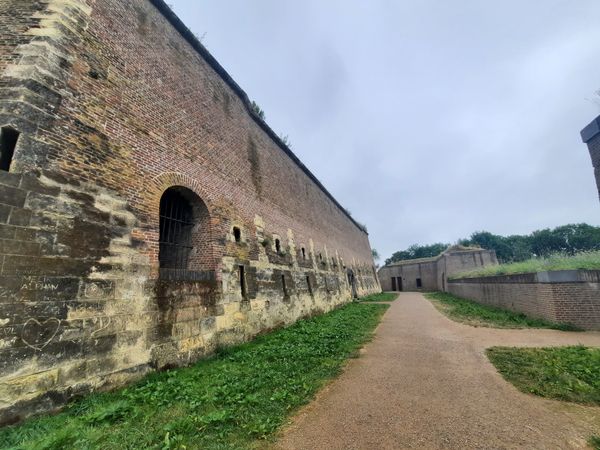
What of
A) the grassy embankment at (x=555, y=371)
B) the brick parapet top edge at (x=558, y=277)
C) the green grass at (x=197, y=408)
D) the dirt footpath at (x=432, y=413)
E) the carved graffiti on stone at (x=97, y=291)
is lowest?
the dirt footpath at (x=432, y=413)

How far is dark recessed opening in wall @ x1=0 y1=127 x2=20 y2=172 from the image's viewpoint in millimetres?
3898

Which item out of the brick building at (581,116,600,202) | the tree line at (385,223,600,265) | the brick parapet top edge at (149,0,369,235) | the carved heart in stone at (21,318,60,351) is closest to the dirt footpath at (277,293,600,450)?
the carved heart in stone at (21,318,60,351)

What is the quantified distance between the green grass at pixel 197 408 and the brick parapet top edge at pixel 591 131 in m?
8.75

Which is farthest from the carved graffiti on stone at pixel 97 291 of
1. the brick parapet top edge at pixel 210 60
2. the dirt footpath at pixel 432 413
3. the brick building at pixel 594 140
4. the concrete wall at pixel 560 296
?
the concrete wall at pixel 560 296

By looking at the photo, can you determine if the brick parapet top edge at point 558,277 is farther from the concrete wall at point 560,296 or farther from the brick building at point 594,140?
the brick building at point 594,140

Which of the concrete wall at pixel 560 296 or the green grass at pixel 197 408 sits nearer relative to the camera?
the green grass at pixel 197 408

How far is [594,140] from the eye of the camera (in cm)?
743

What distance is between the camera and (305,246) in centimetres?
1498

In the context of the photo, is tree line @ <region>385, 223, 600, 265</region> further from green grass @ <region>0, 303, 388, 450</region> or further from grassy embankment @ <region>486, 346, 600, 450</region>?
green grass @ <region>0, 303, 388, 450</region>

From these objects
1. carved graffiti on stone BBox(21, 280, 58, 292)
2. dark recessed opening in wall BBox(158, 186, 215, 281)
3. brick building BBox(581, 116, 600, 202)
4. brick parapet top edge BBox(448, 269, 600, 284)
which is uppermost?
brick building BBox(581, 116, 600, 202)

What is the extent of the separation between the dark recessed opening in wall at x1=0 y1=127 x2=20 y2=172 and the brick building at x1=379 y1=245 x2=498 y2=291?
3630 centimetres

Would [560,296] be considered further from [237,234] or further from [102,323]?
[102,323]

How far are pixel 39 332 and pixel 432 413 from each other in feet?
17.6

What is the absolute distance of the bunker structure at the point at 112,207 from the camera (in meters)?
3.80
